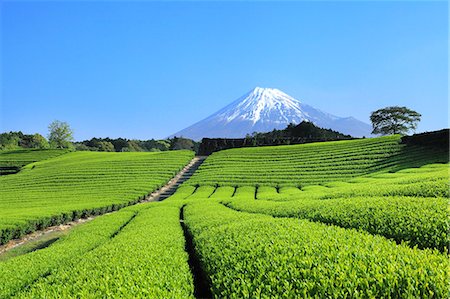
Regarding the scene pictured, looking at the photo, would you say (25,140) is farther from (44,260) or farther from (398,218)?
(398,218)

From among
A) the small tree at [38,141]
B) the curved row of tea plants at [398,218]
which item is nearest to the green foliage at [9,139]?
the small tree at [38,141]

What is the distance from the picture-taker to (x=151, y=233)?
11.7m

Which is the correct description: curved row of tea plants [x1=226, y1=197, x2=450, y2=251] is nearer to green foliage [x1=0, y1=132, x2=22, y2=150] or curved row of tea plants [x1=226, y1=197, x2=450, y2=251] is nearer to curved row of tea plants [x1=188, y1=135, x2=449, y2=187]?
curved row of tea plants [x1=188, y1=135, x2=449, y2=187]

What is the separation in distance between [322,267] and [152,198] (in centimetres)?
2987

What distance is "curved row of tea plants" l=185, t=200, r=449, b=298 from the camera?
4.31 metres

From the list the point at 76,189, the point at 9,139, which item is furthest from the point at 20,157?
the point at 9,139

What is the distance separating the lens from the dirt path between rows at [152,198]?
18.5m

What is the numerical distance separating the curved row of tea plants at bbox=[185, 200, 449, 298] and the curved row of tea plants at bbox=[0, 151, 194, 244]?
1740cm

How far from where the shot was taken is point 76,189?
35.4 m

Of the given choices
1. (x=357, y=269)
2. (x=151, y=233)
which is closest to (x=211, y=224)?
(x=151, y=233)

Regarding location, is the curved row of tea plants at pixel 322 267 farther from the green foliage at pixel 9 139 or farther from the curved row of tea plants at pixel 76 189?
the green foliage at pixel 9 139

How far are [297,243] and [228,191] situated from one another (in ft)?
76.7

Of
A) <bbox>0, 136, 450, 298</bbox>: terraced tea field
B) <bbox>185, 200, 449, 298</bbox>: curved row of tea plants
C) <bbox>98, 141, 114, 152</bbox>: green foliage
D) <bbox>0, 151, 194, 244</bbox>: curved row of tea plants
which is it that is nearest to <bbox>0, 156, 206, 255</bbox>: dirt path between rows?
<bbox>0, 151, 194, 244</bbox>: curved row of tea plants

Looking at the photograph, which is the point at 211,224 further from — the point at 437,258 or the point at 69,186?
the point at 69,186
